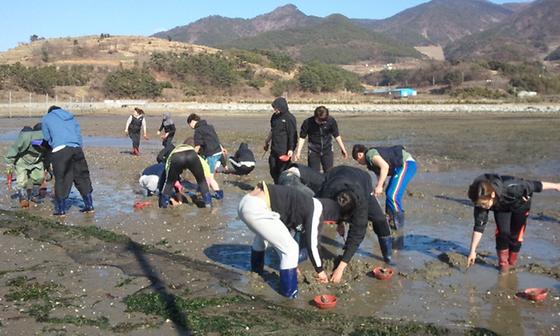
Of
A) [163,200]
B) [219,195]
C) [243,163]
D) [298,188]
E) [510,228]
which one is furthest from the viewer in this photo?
[243,163]

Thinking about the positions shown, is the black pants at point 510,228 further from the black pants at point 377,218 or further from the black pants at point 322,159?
the black pants at point 322,159

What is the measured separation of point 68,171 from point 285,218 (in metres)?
5.45

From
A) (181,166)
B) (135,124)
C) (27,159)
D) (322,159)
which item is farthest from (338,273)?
(135,124)

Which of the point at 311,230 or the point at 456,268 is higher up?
the point at 311,230

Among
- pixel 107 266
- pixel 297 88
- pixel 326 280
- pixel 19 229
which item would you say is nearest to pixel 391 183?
pixel 326 280

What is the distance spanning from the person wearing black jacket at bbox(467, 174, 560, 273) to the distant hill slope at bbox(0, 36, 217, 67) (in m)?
83.2

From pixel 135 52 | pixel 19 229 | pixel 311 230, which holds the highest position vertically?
pixel 135 52

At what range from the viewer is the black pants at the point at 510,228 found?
7.10 m

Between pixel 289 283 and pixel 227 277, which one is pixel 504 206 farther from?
pixel 227 277

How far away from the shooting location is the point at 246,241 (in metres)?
8.72

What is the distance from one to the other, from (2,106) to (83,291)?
5369 centimetres

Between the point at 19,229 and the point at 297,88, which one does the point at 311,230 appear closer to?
the point at 19,229

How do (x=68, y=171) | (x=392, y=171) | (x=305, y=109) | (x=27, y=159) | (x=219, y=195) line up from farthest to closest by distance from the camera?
(x=305, y=109), (x=219, y=195), (x=27, y=159), (x=68, y=171), (x=392, y=171)

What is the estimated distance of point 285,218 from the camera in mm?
6285
